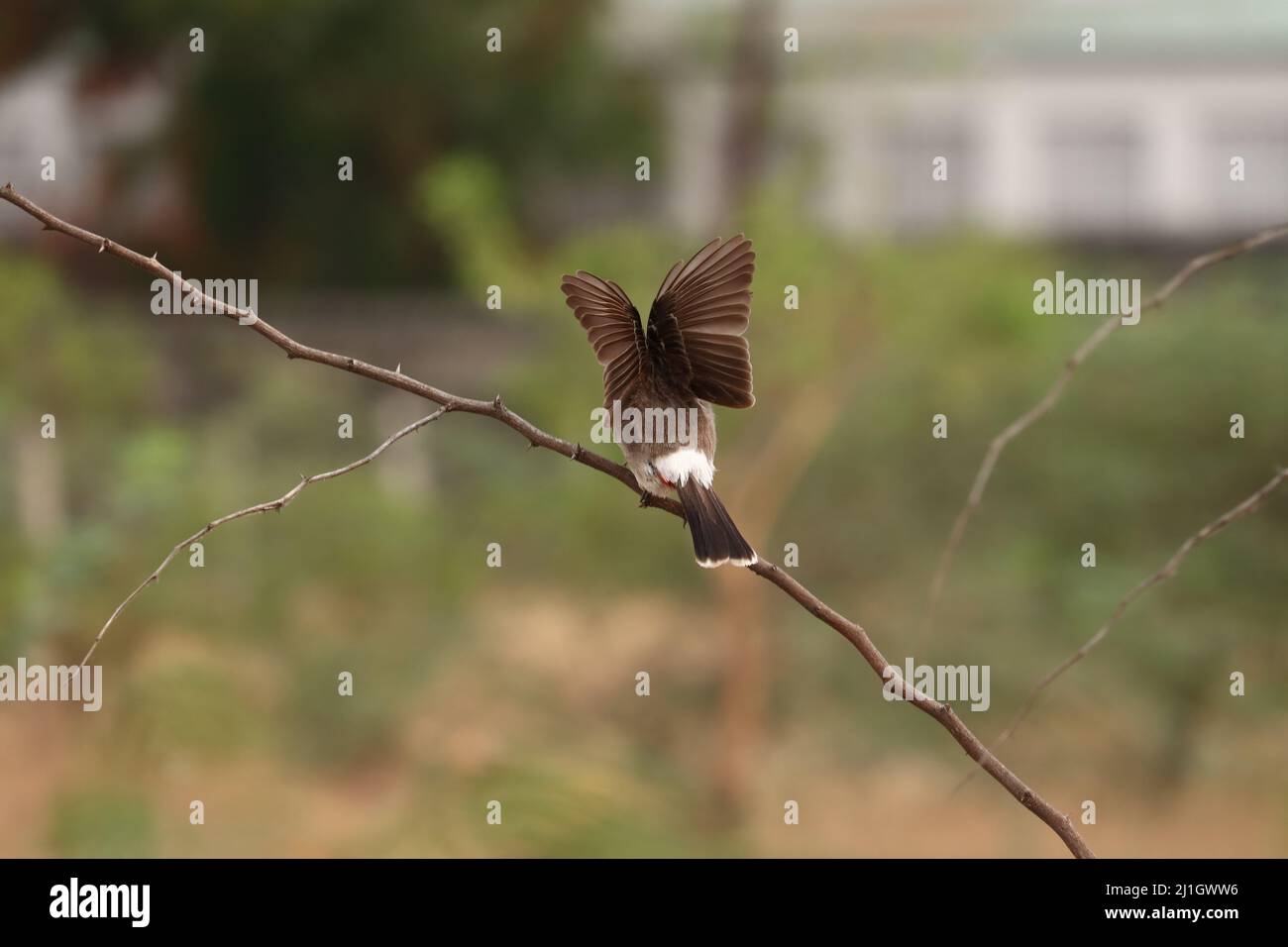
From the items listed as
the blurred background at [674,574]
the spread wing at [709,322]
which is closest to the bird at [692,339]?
the spread wing at [709,322]

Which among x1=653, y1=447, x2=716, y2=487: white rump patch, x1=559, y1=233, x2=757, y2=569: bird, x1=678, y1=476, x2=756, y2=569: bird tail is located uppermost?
x1=559, y1=233, x2=757, y2=569: bird

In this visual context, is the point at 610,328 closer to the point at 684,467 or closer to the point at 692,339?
the point at 692,339

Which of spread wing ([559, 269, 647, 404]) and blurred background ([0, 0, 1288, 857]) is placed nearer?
spread wing ([559, 269, 647, 404])

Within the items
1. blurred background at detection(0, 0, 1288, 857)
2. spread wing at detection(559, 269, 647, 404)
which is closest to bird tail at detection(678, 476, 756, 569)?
spread wing at detection(559, 269, 647, 404)

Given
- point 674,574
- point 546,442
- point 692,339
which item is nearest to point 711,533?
point 692,339

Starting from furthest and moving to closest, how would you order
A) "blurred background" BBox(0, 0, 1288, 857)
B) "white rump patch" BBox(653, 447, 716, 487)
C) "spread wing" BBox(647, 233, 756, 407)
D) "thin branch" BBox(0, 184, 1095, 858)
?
"blurred background" BBox(0, 0, 1288, 857), "white rump patch" BBox(653, 447, 716, 487), "spread wing" BBox(647, 233, 756, 407), "thin branch" BBox(0, 184, 1095, 858)

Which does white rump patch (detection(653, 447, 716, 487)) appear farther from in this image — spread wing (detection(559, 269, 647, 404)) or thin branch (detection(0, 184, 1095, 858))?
thin branch (detection(0, 184, 1095, 858))
